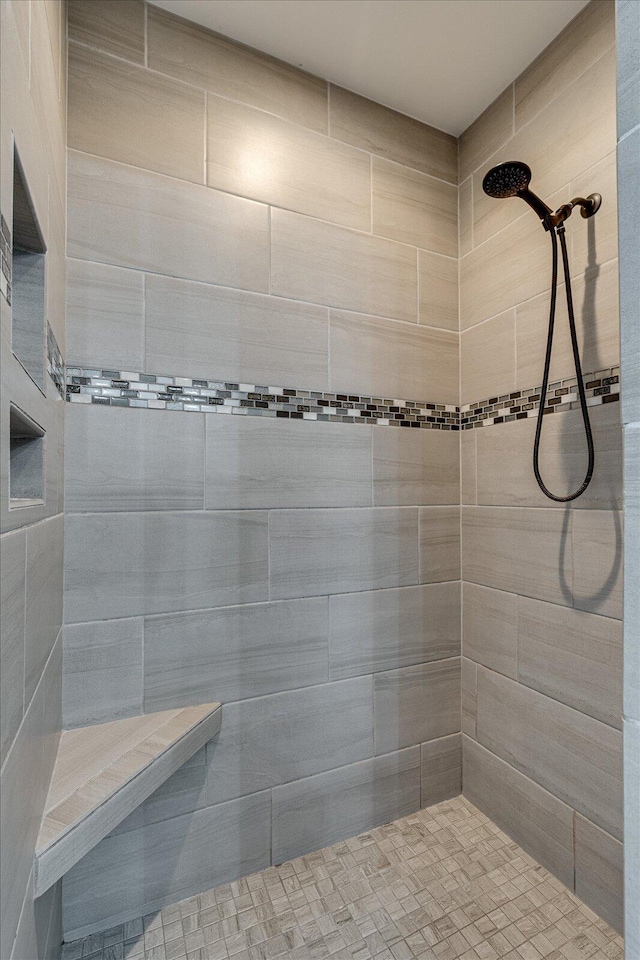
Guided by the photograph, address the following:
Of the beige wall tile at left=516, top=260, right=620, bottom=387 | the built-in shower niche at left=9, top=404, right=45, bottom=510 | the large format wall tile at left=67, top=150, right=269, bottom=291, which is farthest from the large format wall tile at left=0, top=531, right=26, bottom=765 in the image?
the beige wall tile at left=516, top=260, right=620, bottom=387

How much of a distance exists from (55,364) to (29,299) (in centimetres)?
20

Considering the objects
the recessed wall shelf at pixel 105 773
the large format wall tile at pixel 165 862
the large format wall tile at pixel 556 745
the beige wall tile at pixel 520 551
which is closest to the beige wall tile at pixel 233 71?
the beige wall tile at pixel 520 551

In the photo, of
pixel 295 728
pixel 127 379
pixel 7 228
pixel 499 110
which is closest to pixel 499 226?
pixel 499 110

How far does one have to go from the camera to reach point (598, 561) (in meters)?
1.37

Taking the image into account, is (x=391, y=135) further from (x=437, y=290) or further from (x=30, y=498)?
(x=30, y=498)

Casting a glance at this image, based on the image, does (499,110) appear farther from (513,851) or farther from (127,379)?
(513,851)

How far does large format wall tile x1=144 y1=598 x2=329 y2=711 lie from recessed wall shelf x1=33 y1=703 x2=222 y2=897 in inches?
2.6

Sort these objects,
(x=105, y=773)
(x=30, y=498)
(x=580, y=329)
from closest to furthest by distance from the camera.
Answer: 1. (x=30, y=498)
2. (x=105, y=773)
3. (x=580, y=329)

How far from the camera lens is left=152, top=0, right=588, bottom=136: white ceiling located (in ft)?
4.68

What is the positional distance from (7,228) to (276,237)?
1047 millimetres

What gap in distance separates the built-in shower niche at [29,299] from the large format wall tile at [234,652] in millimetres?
759

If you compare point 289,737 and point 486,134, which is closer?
point 289,737

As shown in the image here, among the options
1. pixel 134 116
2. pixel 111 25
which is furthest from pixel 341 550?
pixel 111 25

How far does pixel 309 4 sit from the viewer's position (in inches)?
55.9
